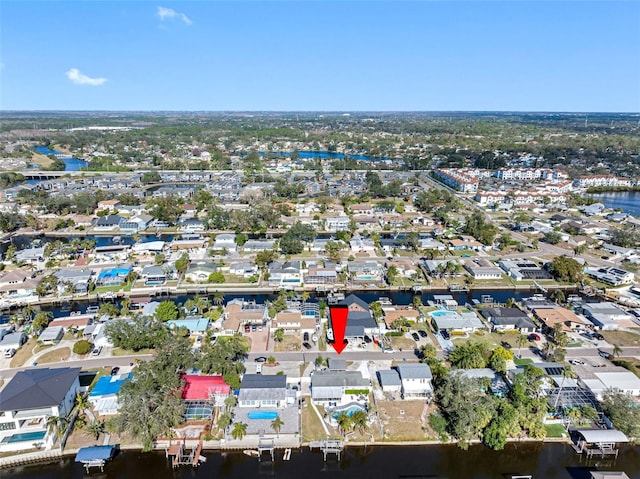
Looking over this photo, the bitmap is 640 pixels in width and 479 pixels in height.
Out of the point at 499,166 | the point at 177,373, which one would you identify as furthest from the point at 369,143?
the point at 177,373

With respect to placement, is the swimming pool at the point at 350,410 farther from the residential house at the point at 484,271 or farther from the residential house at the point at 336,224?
the residential house at the point at 336,224

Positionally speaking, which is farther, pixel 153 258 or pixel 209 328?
pixel 153 258

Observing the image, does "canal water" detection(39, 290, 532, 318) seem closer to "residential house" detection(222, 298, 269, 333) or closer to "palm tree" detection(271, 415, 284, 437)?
"residential house" detection(222, 298, 269, 333)

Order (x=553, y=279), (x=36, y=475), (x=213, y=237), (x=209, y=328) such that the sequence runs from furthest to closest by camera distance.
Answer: (x=213, y=237)
(x=553, y=279)
(x=209, y=328)
(x=36, y=475)

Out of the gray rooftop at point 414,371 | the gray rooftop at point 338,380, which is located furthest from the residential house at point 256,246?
the gray rooftop at point 414,371

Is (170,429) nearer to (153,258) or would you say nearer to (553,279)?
(153,258)

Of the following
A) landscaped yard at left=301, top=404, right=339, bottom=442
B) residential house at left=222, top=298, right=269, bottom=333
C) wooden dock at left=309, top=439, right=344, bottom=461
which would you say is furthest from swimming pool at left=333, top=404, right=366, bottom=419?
residential house at left=222, top=298, right=269, bottom=333

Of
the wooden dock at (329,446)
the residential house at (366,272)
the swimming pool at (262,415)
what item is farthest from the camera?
the residential house at (366,272)
